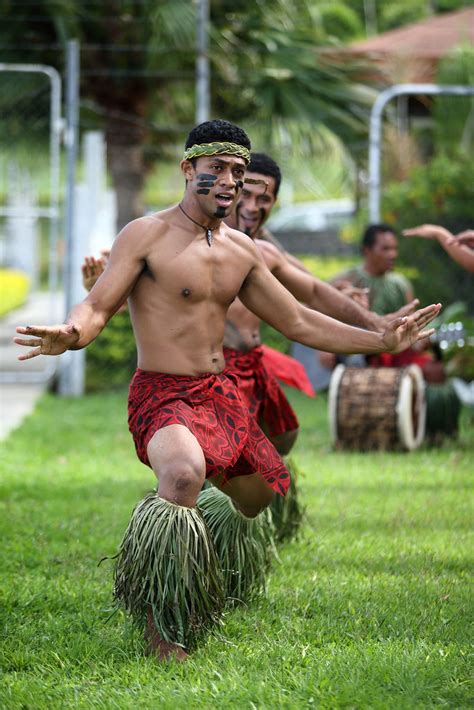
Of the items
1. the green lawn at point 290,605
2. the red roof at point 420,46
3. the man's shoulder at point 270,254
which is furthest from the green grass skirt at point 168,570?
the red roof at point 420,46

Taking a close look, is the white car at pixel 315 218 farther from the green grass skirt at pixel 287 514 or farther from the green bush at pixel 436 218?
the green grass skirt at pixel 287 514

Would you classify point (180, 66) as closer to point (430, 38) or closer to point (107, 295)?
point (430, 38)

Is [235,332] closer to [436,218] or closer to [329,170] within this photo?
[436,218]

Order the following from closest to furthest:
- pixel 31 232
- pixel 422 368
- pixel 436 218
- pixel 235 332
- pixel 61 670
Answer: pixel 61 670 < pixel 235 332 < pixel 422 368 < pixel 436 218 < pixel 31 232

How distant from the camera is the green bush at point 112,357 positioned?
13922 millimetres

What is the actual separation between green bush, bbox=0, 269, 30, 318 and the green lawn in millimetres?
12385

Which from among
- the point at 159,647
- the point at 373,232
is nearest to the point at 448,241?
the point at 159,647

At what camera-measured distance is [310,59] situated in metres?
15.4

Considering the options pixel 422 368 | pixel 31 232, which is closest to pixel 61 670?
pixel 422 368

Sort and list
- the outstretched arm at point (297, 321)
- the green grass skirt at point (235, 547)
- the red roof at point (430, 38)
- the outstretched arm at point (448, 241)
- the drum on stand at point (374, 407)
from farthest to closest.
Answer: the red roof at point (430, 38), the drum on stand at point (374, 407), the outstretched arm at point (448, 241), the green grass skirt at point (235, 547), the outstretched arm at point (297, 321)

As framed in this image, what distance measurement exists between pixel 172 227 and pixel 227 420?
2.43 feet

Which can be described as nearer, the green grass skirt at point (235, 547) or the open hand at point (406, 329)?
the open hand at point (406, 329)

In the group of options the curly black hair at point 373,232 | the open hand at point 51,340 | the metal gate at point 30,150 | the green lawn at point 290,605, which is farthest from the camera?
the metal gate at point 30,150

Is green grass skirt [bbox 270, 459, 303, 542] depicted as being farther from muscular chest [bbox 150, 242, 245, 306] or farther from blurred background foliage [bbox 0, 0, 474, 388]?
blurred background foliage [bbox 0, 0, 474, 388]
